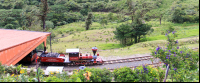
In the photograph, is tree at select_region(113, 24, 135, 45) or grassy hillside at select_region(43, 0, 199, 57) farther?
tree at select_region(113, 24, 135, 45)

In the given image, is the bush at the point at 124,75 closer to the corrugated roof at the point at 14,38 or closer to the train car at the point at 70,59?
the train car at the point at 70,59

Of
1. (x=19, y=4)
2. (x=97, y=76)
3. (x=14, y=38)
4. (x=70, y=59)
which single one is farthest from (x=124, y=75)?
(x=19, y=4)

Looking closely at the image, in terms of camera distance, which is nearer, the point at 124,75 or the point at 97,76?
the point at 97,76

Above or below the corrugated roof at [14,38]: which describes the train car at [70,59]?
below

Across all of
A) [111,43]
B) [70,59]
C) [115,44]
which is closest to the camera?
[70,59]

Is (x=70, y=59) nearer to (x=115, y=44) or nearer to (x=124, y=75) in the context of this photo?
Answer: (x=124, y=75)

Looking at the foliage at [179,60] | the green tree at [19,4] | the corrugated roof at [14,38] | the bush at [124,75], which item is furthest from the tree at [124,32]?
the green tree at [19,4]

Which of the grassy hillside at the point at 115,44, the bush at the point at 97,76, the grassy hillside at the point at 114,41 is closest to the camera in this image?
the bush at the point at 97,76

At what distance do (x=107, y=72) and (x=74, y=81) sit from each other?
174cm

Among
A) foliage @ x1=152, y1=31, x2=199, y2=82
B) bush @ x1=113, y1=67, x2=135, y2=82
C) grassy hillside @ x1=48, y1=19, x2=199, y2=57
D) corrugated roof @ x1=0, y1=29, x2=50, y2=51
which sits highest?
corrugated roof @ x1=0, y1=29, x2=50, y2=51

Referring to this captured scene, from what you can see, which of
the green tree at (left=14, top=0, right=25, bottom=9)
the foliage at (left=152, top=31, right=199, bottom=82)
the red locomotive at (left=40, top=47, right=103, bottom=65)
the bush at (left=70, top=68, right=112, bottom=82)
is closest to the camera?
the bush at (left=70, top=68, right=112, bottom=82)

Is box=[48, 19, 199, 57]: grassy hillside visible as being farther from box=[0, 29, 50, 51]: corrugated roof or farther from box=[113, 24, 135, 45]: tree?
box=[0, 29, 50, 51]: corrugated roof

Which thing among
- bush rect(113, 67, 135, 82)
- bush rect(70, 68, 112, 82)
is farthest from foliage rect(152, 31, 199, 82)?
bush rect(70, 68, 112, 82)

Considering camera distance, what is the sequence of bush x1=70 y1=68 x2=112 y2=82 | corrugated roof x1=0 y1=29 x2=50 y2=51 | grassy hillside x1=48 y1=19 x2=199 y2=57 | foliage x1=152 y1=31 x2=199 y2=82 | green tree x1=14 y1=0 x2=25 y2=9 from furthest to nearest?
green tree x1=14 y1=0 x2=25 y2=9, grassy hillside x1=48 y1=19 x2=199 y2=57, corrugated roof x1=0 y1=29 x2=50 y2=51, foliage x1=152 y1=31 x2=199 y2=82, bush x1=70 y1=68 x2=112 y2=82
